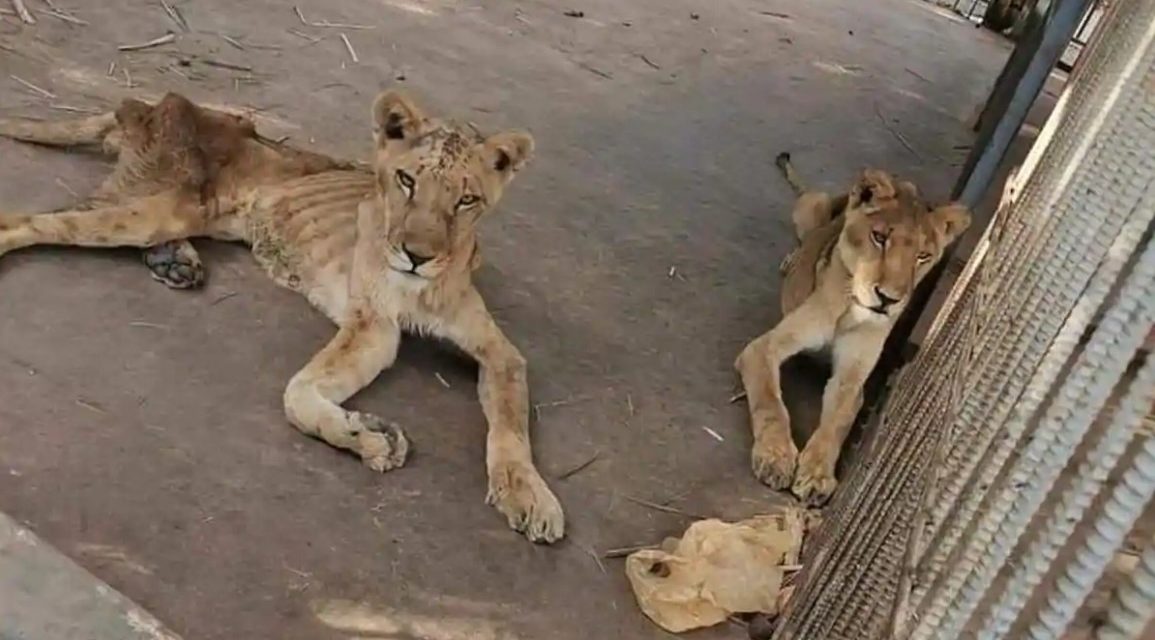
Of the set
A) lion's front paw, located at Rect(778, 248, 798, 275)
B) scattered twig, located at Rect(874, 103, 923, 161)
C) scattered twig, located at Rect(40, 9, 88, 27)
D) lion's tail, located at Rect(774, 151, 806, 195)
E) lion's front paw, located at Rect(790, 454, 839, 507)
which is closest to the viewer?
lion's front paw, located at Rect(790, 454, 839, 507)

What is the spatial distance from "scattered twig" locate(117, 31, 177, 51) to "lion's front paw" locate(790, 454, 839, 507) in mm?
2688

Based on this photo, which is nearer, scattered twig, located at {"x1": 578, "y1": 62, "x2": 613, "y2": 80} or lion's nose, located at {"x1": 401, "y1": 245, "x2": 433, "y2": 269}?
lion's nose, located at {"x1": 401, "y1": 245, "x2": 433, "y2": 269}

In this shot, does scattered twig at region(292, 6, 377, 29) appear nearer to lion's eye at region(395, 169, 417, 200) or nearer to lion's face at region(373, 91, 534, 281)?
lion's face at region(373, 91, 534, 281)

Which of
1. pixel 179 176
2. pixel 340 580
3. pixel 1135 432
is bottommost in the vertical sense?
pixel 340 580

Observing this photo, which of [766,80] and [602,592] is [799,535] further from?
[766,80]

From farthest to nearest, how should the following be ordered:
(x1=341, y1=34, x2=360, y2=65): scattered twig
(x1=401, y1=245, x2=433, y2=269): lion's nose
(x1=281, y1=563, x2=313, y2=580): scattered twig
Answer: (x1=341, y1=34, x2=360, y2=65): scattered twig → (x1=401, y1=245, x2=433, y2=269): lion's nose → (x1=281, y1=563, x2=313, y2=580): scattered twig

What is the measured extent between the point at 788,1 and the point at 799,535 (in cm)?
519

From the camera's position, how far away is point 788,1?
7.57 metres

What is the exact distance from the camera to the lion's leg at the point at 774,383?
10.8ft

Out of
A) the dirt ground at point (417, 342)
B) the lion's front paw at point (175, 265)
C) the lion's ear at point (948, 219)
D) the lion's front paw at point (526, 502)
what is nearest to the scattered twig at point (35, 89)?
the dirt ground at point (417, 342)

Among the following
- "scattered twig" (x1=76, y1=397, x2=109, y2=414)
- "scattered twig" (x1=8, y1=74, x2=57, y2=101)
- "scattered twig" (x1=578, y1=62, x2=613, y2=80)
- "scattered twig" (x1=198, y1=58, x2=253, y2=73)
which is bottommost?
"scattered twig" (x1=76, y1=397, x2=109, y2=414)

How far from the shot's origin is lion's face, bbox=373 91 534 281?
2957mm

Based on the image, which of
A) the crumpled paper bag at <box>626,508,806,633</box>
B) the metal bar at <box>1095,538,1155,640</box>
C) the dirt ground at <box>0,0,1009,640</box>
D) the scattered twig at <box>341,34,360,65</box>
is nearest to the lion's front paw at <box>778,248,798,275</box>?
Answer: the dirt ground at <box>0,0,1009,640</box>

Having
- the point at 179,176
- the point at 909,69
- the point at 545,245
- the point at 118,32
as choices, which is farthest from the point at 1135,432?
the point at 909,69
